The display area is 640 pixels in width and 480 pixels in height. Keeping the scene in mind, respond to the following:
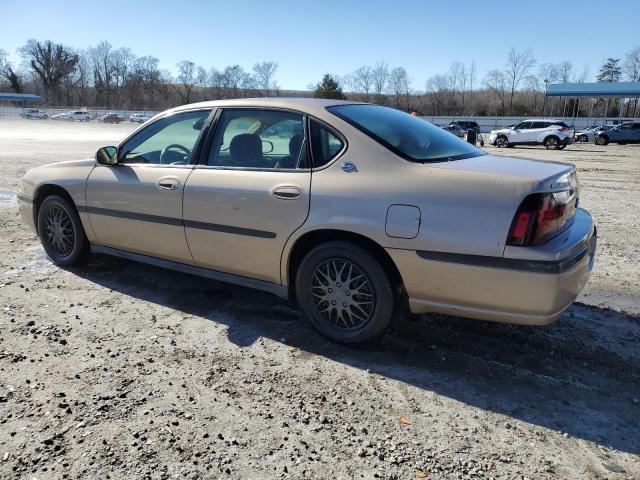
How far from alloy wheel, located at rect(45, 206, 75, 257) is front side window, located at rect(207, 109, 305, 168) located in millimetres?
1928

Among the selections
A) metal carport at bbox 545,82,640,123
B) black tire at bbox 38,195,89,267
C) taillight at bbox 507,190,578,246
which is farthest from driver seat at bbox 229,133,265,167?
metal carport at bbox 545,82,640,123

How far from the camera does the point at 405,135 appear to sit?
3598mm

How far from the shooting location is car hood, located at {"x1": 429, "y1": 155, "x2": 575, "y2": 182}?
296 centimetres

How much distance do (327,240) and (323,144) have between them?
0.66 m

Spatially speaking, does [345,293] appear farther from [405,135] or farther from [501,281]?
[405,135]

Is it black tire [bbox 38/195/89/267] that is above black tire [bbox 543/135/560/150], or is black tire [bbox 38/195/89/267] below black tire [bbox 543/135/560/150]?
above

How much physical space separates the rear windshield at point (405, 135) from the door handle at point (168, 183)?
53.5 inches

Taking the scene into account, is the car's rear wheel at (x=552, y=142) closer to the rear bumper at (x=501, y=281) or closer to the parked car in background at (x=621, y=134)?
the parked car in background at (x=621, y=134)

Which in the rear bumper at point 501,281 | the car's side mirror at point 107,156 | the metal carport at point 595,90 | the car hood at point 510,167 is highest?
the metal carport at point 595,90

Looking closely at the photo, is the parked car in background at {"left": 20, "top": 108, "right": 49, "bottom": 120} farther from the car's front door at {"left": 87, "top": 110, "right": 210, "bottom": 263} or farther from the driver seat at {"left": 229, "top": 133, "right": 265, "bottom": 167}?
the driver seat at {"left": 229, "top": 133, "right": 265, "bottom": 167}

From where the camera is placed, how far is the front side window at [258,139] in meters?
3.65

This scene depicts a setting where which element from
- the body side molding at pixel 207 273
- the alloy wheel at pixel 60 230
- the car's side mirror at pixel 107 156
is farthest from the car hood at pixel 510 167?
the alloy wheel at pixel 60 230

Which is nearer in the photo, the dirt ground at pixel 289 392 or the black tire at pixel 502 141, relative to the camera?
the dirt ground at pixel 289 392

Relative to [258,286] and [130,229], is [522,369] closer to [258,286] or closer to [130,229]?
[258,286]
